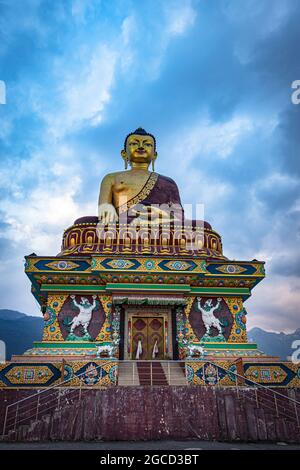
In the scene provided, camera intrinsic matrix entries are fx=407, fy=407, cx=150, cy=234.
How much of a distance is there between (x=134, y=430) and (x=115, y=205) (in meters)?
9.08

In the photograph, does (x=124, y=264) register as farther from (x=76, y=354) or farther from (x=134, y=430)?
(x=134, y=430)

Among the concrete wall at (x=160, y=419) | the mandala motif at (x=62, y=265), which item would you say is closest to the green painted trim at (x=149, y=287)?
the mandala motif at (x=62, y=265)

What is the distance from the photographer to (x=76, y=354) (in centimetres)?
1156

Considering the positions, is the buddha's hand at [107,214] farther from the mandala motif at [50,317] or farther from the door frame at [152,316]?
the mandala motif at [50,317]

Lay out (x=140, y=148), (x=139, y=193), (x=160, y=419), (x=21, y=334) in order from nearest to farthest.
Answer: (x=160, y=419)
(x=139, y=193)
(x=140, y=148)
(x=21, y=334)

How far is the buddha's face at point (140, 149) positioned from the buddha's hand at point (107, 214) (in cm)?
331

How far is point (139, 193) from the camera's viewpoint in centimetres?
1536

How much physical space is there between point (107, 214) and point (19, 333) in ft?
95.2

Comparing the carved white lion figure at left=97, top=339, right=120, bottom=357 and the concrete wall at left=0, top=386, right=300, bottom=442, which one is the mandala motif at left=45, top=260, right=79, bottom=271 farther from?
the concrete wall at left=0, top=386, right=300, bottom=442

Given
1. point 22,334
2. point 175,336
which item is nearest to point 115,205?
point 175,336

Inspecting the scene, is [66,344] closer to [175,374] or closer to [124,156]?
[175,374]

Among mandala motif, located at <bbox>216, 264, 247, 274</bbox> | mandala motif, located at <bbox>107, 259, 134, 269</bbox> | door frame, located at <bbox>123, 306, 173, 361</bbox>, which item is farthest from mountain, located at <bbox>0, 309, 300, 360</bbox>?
mandala motif, located at <bbox>107, 259, 134, 269</bbox>

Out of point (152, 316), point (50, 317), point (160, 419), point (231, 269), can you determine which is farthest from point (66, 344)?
point (231, 269)

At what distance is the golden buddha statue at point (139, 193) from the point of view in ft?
47.5
